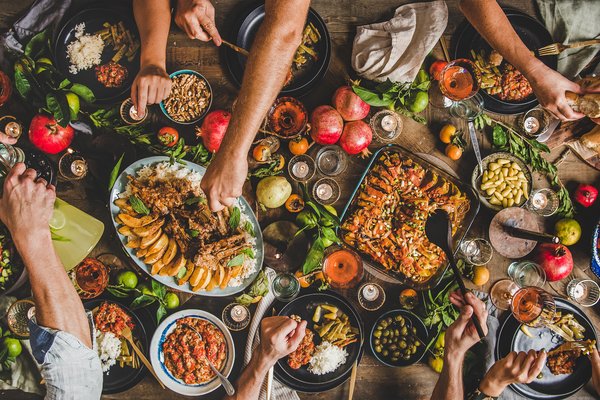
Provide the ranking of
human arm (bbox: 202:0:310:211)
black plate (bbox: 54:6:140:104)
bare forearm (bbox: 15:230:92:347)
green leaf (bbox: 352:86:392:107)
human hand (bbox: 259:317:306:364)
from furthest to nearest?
1. black plate (bbox: 54:6:140:104)
2. green leaf (bbox: 352:86:392:107)
3. human hand (bbox: 259:317:306:364)
4. bare forearm (bbox: 15:230:92:347)
5. human arm (bbox: 202:0:310:211)

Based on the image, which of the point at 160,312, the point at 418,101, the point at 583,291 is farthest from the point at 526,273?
the point at 160,312

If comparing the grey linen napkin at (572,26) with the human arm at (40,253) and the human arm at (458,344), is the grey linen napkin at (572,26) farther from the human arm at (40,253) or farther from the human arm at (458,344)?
the human arm at (40,253)

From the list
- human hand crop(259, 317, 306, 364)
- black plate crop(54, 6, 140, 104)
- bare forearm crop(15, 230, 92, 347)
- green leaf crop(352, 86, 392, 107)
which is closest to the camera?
bare forearm crop(15, 230, 92, 347)

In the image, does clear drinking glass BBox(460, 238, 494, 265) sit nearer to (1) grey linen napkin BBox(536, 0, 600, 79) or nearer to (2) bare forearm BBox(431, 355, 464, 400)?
(2) bare forearm BBox(431, 355, 464, 400)

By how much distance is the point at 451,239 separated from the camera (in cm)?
248

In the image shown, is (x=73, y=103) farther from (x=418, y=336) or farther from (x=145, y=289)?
(x=418, y=336)

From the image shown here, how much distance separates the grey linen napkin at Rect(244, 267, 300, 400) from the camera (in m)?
2.54

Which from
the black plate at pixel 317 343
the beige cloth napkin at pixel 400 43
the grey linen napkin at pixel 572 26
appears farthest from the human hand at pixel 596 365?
the beige cloth napkin at pixel 400 43

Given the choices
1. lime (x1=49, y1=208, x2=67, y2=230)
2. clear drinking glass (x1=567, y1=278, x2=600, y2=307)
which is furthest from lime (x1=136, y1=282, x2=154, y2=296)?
clear drinking glass (x1=567, y1=278, x2=600, y2=307)

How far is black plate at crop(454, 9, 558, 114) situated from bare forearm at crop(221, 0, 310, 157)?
1.15m

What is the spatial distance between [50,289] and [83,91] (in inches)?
39.7

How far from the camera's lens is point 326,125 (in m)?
2.48

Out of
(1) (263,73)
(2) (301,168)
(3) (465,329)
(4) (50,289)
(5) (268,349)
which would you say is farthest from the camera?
(2) (301,168)

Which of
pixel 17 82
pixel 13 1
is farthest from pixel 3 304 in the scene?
pixel 13 1
